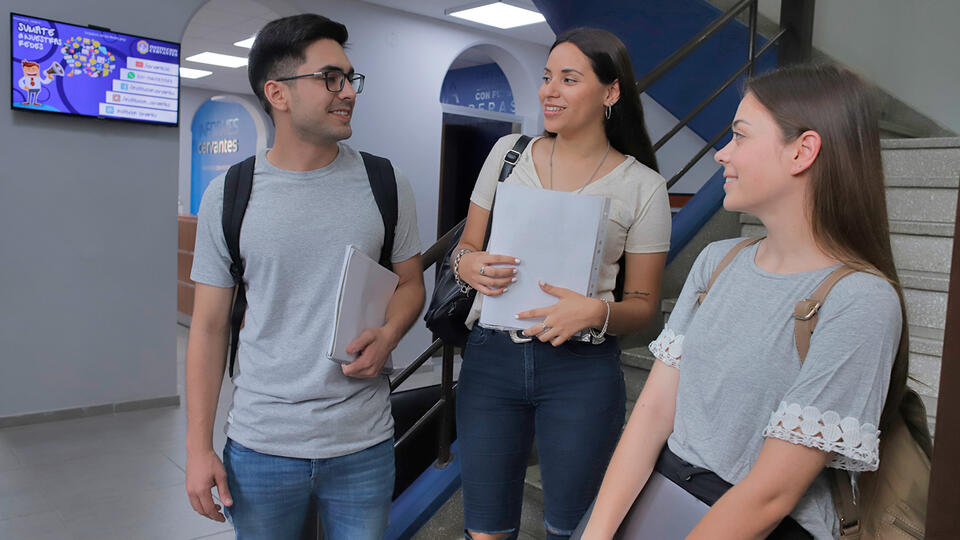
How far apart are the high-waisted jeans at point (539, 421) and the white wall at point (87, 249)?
164 inches

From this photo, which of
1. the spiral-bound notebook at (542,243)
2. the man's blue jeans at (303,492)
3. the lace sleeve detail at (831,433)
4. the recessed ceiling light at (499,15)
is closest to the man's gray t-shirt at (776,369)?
the lace sleeve detail at (831,433)

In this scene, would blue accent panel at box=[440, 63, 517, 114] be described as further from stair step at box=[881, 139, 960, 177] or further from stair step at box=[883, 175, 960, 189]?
stair step at box=[883, 175, 960, 189]

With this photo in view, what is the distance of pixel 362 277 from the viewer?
142 cm

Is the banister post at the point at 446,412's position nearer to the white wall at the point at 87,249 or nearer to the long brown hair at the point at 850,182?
the long brown hair at the point at 850,182

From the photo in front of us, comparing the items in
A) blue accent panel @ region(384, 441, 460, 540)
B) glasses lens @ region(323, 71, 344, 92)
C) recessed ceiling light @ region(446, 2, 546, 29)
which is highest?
recessed ceiling light @ region(446, 2, 546, 29)

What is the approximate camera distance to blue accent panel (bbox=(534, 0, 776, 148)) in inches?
174

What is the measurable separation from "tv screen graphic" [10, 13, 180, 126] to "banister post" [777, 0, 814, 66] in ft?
13.1

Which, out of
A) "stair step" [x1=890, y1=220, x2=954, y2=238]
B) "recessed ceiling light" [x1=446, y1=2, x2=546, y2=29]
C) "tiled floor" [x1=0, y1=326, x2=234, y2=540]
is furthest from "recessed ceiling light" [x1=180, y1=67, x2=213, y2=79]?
"stair step" [x1=890, y1=220, x2=954, y2=238]

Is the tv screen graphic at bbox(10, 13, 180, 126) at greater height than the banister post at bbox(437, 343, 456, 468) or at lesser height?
greater

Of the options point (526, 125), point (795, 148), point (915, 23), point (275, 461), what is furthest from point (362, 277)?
point (526, 125)

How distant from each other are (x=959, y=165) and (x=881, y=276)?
239 centimetres

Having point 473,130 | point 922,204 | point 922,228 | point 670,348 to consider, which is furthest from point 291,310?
point 473,130

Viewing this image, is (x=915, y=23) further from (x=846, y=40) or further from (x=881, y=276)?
(x=881, y=276)

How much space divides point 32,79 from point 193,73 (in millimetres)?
7446
